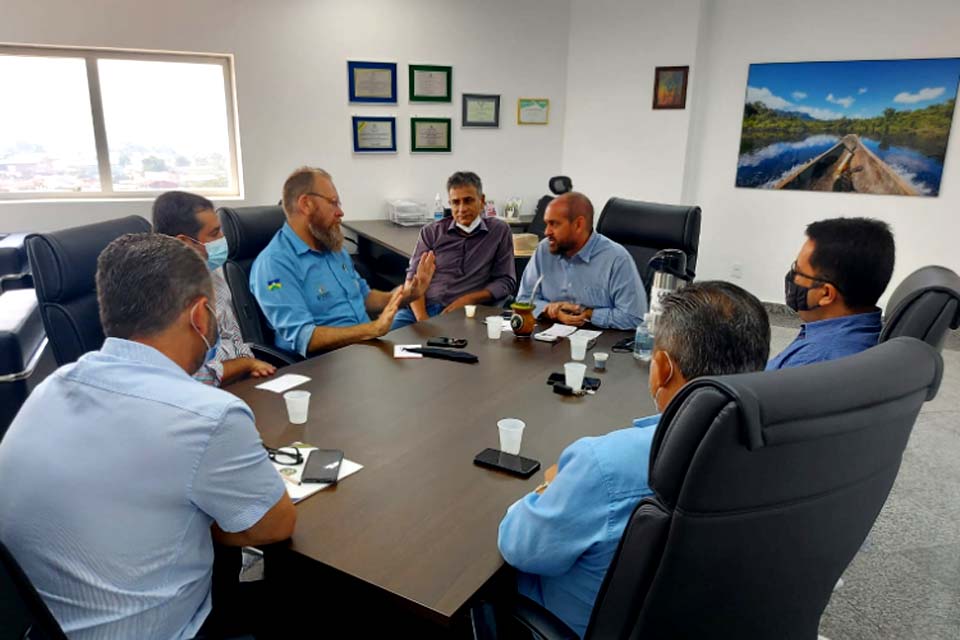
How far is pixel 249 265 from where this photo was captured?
2.99 meters

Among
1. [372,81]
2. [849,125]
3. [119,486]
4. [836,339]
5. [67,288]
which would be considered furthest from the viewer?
[372,81]

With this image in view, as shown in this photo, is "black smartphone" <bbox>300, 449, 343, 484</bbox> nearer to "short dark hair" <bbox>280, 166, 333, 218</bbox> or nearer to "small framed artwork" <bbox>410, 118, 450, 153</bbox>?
"short dark hair" <bbox>280, 166, 333, 218</bbox>

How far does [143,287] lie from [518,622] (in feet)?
3.08

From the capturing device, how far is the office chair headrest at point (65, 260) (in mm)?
1971

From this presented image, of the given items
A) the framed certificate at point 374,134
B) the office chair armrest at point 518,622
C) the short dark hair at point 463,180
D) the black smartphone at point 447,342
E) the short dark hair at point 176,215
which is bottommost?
the office chair armrest at point 518,622

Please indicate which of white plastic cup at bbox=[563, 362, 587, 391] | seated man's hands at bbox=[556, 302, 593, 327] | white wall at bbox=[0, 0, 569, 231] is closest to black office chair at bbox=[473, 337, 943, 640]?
white plastic cup at bbox=[563, 362, 587, 391]

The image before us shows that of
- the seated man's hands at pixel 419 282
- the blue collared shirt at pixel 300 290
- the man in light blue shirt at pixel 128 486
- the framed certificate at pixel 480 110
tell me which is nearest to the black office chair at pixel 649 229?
the seated man's hands at pixel 419 282

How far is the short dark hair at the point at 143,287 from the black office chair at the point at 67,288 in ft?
2.85

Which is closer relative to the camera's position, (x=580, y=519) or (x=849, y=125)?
(x=580, y=519)

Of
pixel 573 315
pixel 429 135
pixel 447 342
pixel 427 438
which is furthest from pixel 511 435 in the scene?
pixel 429 135

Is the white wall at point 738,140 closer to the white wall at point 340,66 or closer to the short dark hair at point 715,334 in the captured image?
the white wall at point 340,66

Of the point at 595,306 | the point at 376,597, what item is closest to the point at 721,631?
the point at 376,597

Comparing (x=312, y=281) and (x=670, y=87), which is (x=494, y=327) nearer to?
(x=312, y=281)

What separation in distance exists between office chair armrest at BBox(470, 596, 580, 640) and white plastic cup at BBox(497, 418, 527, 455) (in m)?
0.41
